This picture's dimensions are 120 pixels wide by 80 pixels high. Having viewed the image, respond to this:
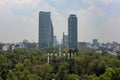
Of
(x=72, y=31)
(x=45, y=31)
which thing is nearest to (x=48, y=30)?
(x=45, y=31)

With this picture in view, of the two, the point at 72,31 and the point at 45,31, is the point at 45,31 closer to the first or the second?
the point at 45,31

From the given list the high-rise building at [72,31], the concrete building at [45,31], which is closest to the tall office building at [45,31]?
the concrete building at [45,31]

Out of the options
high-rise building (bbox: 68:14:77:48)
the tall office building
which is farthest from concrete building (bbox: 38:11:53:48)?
high-rise building (bbox: 68:14:77:48)

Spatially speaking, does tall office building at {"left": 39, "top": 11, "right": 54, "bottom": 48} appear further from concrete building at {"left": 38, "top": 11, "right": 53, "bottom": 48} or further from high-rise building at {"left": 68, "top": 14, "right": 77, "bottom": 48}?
high-rise building at {"left": 68, "top": 14, "right": 77, "bottom": 48}

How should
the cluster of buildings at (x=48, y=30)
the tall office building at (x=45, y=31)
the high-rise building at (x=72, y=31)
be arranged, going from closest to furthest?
the high-rise building at (x=72, y=31)
the cluster of buildings at (x=48, y=30)
the tall office building at (x=45, y=31)

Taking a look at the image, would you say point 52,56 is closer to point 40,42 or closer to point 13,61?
point 13,61

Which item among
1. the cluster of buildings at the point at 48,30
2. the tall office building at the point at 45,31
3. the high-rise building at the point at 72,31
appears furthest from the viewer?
the tall office building at the point at 45,31

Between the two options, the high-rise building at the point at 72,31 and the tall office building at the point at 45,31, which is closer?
the high-rise building at the point at 72,31

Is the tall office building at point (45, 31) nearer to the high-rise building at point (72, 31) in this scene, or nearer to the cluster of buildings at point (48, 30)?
the cluster of buildings at point (48, 30)
